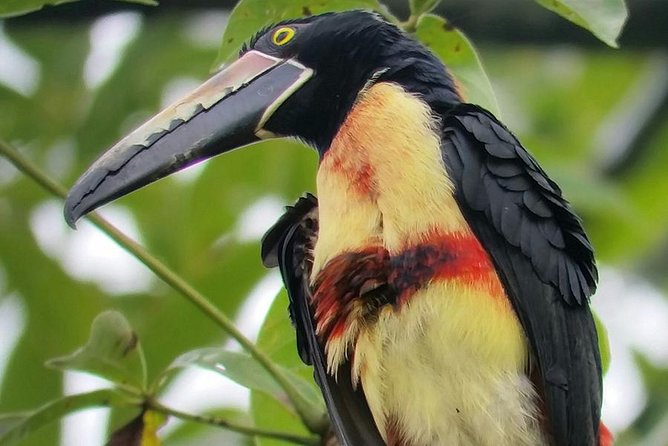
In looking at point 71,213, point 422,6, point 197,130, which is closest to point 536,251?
point 422,6

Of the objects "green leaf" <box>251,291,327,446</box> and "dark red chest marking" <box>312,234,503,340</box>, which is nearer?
"dark red chest marking" <box>312,234,503,340</box>

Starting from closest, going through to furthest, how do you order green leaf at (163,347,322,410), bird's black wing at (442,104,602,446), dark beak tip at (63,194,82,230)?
dark beak tip at (63,194,82,230), bird's black wing at (442,104,602,446), green leaf at (163,347,322,410)

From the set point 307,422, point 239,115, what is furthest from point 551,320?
point 239,115

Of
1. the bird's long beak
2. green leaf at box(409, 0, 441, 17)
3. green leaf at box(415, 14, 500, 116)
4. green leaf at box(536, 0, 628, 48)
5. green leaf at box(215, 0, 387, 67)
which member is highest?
green leaf at box(536, 0, 628, 48)

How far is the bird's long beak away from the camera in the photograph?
2223mm

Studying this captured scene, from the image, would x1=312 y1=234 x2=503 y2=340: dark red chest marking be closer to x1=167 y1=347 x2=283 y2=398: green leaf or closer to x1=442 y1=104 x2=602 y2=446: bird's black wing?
x1=442 y1=104 x2=602 y2=446: bird's black wing

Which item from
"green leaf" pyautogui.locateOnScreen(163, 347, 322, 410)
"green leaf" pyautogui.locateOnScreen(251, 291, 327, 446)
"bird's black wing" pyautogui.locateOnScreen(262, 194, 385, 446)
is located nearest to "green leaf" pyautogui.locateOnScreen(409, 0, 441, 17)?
"bird's black wing" pyautogui.locateOnScreen(262, 194, 385, 446)

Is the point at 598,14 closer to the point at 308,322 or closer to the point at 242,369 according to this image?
the point at 308,322

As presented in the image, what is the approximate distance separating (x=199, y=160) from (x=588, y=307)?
0.70 metres

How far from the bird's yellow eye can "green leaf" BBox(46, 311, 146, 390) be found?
57 cm

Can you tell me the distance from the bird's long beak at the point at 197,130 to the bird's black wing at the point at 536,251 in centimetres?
34

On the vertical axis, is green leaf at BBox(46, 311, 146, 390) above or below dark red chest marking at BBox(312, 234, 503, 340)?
below

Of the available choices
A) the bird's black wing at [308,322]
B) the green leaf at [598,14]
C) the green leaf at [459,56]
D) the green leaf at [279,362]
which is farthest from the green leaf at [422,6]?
the green leaf at [279,362]

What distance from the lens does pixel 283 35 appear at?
2555 millimetres
